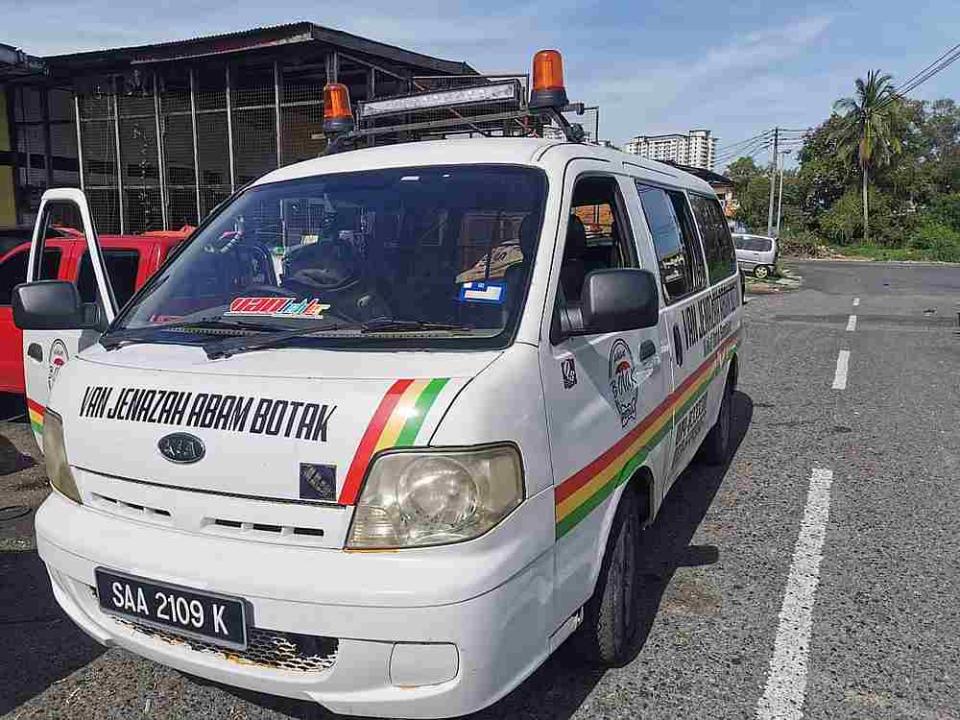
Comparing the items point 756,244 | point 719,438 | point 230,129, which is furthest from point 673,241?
point 756,244

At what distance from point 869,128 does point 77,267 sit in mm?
59207

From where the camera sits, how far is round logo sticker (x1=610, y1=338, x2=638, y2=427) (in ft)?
9.66

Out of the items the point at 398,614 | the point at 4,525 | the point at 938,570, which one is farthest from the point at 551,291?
the point at 4,525

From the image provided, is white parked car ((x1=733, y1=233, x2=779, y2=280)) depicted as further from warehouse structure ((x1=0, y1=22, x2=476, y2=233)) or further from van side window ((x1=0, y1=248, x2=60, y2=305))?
van side window ((x1=0, y1=248, x2=60, y2=305))

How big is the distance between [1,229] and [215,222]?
4729 millimetres

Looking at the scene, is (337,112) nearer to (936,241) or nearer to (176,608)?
(176,608)

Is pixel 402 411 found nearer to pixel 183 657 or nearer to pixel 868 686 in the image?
pixel 183 657

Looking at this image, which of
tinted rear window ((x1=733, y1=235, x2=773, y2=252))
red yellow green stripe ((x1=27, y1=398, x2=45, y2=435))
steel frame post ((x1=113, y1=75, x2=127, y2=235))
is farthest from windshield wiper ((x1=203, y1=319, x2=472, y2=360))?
tinted rear window ((x1=733, y1=235, x2=773, y2=252))

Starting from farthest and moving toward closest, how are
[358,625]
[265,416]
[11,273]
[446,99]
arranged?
1. [11,273]
2. [446,99]
3. [265,416]
4. [358,625]

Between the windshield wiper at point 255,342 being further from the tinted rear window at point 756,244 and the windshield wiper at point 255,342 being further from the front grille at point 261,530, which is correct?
the tinted rear window at point 756,244

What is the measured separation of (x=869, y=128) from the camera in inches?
2173

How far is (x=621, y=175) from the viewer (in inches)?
139

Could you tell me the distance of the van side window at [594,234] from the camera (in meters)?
2.99

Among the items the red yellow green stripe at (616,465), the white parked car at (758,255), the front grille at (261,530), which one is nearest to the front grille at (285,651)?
the front grille at (261,530)
